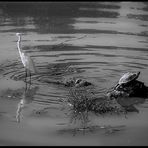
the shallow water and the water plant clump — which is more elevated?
the water plant clump

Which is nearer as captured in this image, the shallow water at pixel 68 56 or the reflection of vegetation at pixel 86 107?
the shallow water at pixel 68 56

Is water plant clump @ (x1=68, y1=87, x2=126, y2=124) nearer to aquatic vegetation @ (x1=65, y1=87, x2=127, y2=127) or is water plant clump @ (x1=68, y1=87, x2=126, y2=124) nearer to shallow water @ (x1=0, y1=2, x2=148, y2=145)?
aquatic vegetation @ (x1=65, y1=87, x2=127, y2=127)

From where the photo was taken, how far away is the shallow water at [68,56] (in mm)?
9109

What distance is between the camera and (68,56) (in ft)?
51.0

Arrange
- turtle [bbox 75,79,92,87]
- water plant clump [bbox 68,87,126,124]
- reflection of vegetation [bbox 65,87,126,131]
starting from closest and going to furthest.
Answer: reflection of vegetation [bbox 65,87,126,131] < water plant clump [bbox 68,87,126,124] < turtle [bbox 75,79,92,87]

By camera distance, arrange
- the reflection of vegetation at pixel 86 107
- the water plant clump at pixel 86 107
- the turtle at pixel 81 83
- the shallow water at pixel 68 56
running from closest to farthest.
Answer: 1. the shallow water at pixel 68 56
2. the reflection of vegetation at pixel 86 107
3. the water plant clump at pixel 86 107
4. the turtle at pixel 81 83

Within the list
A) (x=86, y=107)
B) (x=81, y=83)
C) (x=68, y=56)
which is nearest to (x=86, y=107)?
(x=86, y=107)

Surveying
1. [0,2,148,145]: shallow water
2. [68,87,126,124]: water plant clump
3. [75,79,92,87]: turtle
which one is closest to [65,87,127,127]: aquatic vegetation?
[68,87,126,124]: water plant clump

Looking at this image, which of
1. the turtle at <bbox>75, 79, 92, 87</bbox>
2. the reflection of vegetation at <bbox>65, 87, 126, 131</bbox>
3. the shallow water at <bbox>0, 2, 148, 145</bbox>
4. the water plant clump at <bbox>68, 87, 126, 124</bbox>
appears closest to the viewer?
the shallow water at <bbox>0, 2, 148, 145</bbox>

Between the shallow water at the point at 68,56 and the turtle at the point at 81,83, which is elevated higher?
the turtle at the point at 81,83

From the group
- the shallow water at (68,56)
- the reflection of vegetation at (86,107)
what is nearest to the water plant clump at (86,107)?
the reflection of vegetation at (86,107)

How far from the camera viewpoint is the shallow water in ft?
29.9

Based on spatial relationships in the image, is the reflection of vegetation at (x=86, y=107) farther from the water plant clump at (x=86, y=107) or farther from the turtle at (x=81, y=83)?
the turtle at (x=81, y=83)

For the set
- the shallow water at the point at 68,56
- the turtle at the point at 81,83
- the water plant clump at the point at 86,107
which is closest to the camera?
the shallow water at the point at 68,56
